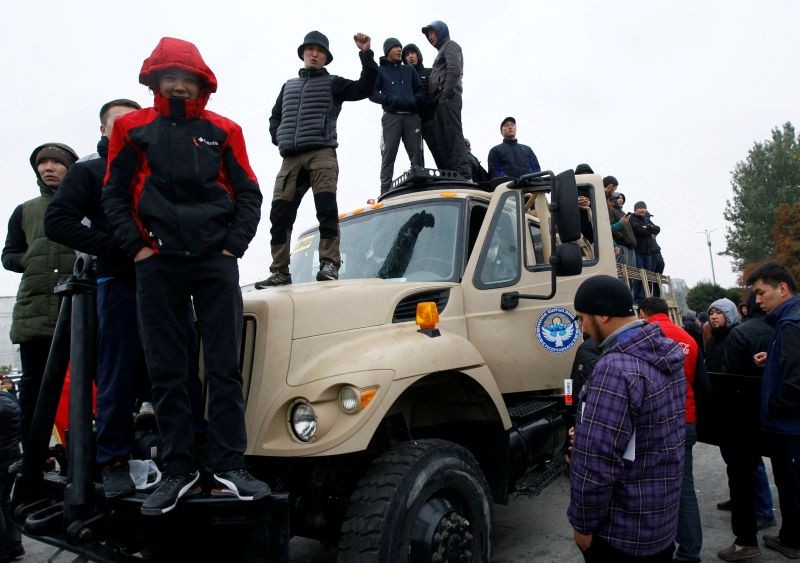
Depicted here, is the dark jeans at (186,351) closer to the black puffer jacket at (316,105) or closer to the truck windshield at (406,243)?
the truck windshield at (406,243)

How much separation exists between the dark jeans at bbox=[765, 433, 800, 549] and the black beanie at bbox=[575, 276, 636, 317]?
2.18 meters

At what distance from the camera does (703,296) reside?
92.8 ft

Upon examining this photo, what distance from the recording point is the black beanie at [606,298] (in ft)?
9.04

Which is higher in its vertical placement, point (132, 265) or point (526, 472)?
point (132, 265)

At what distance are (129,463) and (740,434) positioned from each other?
13.1 feet

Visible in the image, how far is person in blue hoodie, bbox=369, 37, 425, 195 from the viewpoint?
6.77 metres

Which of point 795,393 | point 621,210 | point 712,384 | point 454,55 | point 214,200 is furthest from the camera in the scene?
point 621,210

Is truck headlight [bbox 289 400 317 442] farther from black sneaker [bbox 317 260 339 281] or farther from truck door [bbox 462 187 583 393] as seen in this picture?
truck door [bbox 462 187 583 393]

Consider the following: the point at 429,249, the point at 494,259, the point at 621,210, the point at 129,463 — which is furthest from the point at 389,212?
the point at 621,210

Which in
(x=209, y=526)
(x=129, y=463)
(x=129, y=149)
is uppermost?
(x=129, y=149)

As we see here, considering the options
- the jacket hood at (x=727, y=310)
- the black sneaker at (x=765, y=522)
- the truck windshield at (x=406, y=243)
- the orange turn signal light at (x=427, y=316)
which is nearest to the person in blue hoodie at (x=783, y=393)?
the black sneaker at (x=765, y=522)

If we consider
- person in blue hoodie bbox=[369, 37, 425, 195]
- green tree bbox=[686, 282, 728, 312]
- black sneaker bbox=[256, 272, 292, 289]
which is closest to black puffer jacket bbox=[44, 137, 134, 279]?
black sneaker bbox=[256, 272, 292, 289]

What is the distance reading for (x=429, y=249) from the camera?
14.8 feet

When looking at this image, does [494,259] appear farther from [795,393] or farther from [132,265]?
[132,265]
